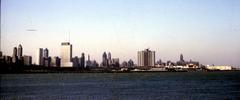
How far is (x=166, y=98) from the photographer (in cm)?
5219

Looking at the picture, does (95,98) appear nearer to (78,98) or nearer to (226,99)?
(78,98)

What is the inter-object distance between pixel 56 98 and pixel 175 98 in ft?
44.5

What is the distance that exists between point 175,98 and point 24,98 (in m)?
17.4

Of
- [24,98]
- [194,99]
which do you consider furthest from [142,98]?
[24,98]

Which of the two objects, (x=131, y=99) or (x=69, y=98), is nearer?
(x=131, y=99)

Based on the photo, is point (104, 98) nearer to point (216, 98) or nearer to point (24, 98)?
point (24, 98)

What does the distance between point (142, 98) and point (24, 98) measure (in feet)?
45.1

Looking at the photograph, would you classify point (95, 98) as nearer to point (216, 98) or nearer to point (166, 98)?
point (166, 98)

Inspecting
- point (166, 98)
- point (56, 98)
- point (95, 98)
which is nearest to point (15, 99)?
point (56, 98)

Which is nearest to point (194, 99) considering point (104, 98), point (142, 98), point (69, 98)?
point (142, 98)

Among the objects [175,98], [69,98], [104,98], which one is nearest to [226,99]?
[175,98]

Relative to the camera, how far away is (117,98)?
52.3 metres

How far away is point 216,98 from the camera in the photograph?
52.2 metres

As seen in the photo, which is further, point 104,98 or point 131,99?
point 104,98
